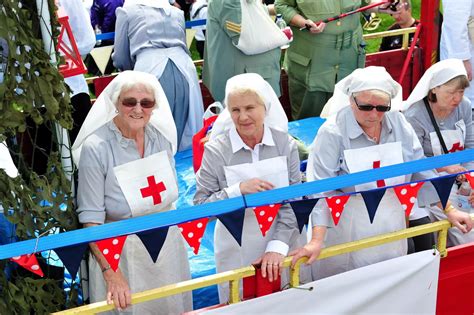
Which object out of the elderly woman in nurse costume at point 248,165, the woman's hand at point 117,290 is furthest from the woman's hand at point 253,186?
the woman's hand at point 117,290

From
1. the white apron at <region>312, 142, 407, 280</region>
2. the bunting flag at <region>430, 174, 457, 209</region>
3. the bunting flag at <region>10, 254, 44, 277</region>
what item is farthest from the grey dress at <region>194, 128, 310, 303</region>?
the bunting flag at <region>10, 254, 44, 277</region>

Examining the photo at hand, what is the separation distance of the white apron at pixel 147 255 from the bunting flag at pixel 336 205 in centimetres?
82

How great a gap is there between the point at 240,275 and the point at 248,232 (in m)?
0.44

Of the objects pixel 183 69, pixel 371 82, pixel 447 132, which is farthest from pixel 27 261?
pixel 183 69

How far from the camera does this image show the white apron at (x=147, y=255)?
379cm

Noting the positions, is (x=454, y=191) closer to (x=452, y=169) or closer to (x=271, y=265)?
(x=452, y=169)

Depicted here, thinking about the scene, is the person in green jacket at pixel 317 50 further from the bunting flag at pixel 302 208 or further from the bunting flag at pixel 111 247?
the bunting flag at pixel 111 247

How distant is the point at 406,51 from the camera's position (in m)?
7.21

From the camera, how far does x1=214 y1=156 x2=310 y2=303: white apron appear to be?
3.94 meters

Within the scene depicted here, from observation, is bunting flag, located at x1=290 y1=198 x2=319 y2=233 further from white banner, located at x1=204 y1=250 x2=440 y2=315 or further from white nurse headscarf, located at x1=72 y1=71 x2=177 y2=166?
white nurse headscarf, located at x1=72 y1=71 x2=177 y2=166

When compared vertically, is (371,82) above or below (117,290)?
Answer: above

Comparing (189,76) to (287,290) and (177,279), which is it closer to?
(177,279)

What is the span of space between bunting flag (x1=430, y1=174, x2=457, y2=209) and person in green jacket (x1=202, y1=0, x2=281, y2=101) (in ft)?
8.74

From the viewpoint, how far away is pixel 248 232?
394 cm
